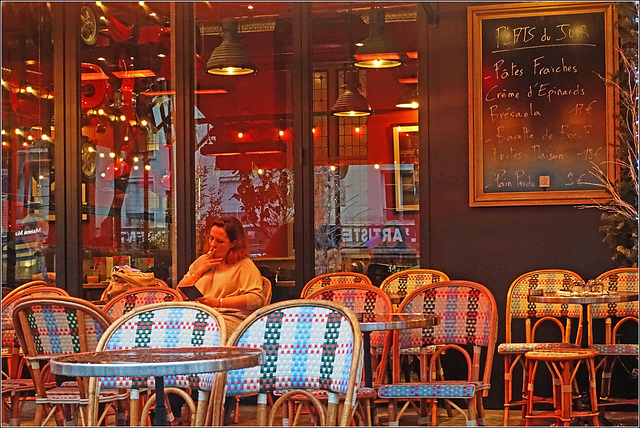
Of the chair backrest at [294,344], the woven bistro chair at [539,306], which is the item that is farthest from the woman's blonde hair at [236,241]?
the woven bistro chair at [539,306]

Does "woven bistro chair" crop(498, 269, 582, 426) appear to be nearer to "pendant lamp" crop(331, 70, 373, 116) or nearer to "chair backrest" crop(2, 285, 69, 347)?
"pendant lamp" crop(331, 70, 373, 116)

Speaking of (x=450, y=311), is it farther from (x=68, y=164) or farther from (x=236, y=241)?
(x=68, y=164)

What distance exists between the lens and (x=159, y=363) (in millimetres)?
2555

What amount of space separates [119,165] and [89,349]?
10.9 ft

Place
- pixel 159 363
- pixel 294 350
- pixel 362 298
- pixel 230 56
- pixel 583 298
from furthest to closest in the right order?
pixel 230 56 < pixel 583 298 < pixel 362 298 < pixel 294 350 < pixel 159 363

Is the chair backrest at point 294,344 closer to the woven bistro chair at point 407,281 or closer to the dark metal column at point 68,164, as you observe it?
the woven bistro chair at point 407,281

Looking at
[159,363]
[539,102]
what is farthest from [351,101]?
[159,363]

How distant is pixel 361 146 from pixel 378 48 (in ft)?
2.32

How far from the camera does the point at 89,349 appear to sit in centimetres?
425

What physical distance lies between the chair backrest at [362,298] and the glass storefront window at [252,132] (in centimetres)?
182

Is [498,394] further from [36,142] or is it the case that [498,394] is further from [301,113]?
[36,142]

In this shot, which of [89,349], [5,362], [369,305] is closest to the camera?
[89,349]

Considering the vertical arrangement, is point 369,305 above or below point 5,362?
above

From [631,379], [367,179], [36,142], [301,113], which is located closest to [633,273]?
[631,379]
